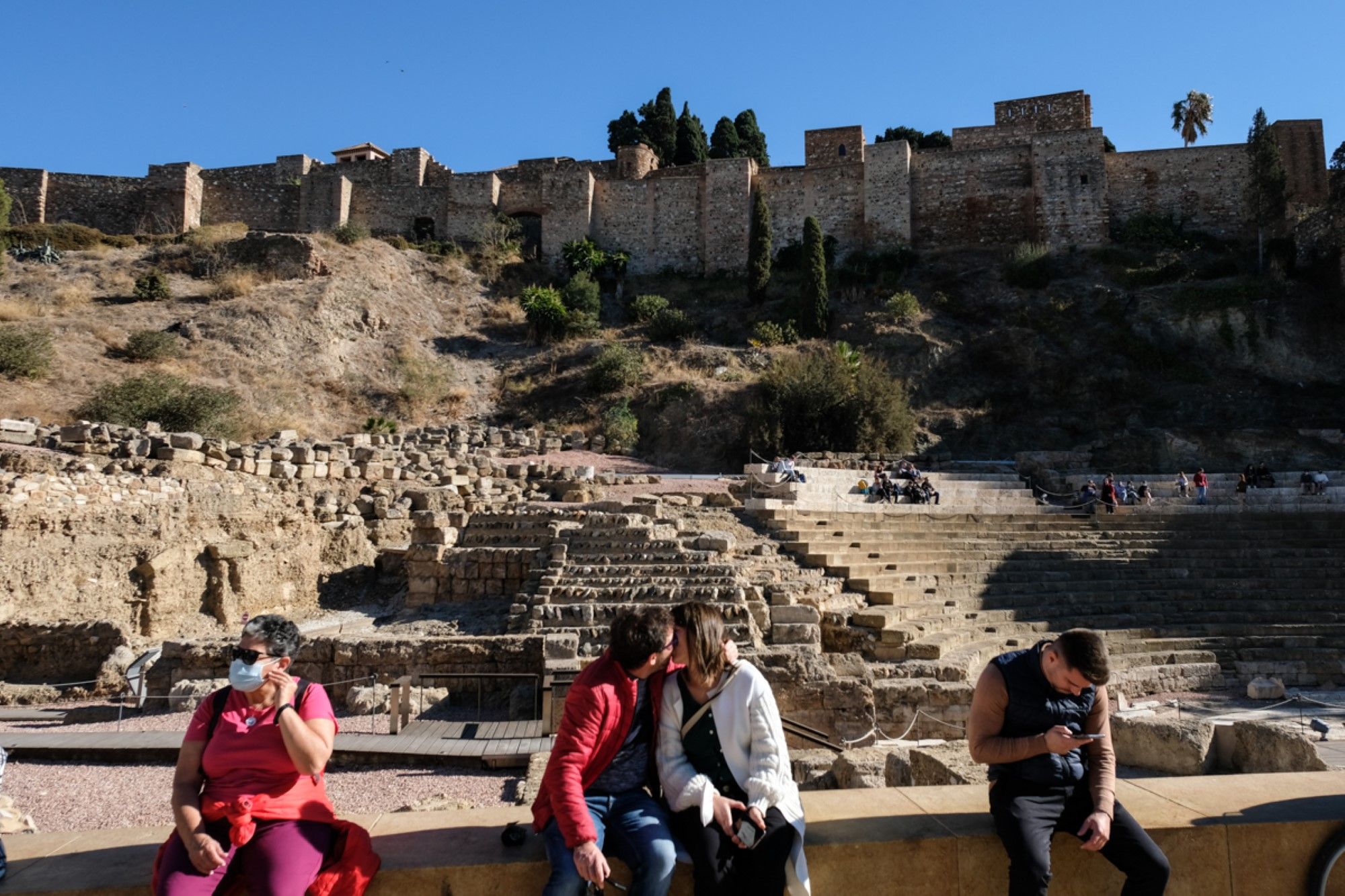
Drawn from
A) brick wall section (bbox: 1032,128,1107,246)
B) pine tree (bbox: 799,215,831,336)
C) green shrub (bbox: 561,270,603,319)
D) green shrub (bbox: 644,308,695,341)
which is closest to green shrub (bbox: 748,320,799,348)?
pine tree (bbox: 799,215,831,336)

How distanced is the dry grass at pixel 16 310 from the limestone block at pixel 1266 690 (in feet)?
98.1

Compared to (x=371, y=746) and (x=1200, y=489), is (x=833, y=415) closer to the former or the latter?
(x=1200, y=489)

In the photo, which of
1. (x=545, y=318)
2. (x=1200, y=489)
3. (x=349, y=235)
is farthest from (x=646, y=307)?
(x=1200, y=489)

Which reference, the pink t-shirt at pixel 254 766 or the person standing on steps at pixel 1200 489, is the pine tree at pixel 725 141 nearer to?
the person standing on steps at pixel 1200 489

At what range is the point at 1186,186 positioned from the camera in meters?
34.6

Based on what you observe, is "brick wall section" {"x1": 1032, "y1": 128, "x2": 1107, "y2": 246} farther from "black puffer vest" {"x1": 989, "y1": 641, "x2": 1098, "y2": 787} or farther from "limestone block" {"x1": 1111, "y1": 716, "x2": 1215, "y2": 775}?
"black puffer vest" {"x1": 989, "y1": 641, "x2": 1098, "y2": 787}

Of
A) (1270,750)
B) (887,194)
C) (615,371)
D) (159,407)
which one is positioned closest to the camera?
(1270,750)

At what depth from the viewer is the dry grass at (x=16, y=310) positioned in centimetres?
2445

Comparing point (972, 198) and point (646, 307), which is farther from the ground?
point (972, 198)

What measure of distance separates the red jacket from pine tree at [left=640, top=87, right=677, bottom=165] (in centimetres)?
4378

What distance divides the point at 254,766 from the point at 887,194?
36679 millimetres

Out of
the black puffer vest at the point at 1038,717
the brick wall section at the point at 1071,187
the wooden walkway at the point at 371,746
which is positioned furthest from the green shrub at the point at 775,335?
the black puffer vest at the point at 1038,717

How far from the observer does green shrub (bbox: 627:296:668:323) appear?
110 feet

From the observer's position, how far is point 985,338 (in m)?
29.2
